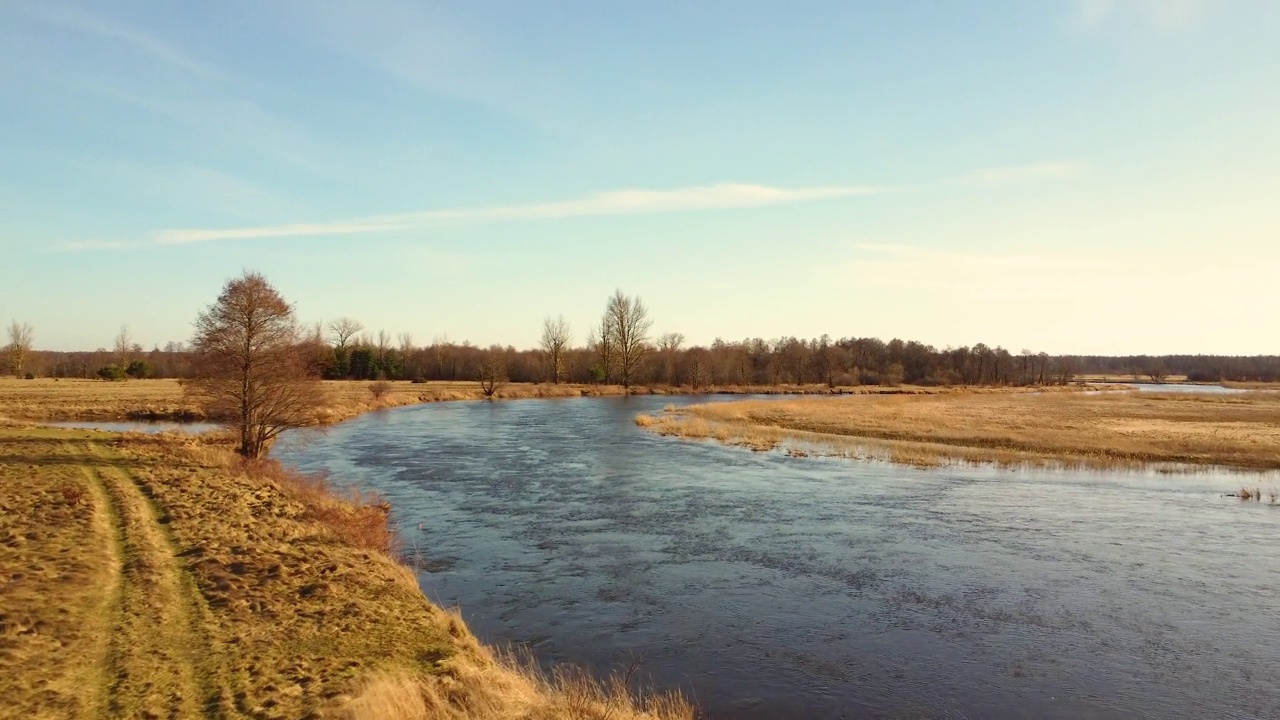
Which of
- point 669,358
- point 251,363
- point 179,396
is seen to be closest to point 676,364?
point 669,358

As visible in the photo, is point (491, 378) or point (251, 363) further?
point (491, 378)

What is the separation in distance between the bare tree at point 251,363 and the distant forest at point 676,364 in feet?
191

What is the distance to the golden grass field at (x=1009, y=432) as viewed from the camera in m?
35.4

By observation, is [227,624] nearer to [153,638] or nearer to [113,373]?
[153,638]

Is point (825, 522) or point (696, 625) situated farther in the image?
point (825, 522)

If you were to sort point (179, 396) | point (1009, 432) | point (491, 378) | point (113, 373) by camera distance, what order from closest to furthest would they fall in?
1. point (1009, 432)
2. point (179, 396)
3. point (113, 373)
4. point (491, 378)

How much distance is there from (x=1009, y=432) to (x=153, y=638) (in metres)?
44.5

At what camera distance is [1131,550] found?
19.0 meters

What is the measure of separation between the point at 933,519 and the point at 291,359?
22.8 metres

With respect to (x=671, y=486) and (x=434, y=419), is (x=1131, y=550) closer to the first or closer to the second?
(x=671, y=486)

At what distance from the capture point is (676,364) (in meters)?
111

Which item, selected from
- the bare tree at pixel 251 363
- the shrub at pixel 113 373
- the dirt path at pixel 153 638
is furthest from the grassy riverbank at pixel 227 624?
the shrub at pixel 113 373

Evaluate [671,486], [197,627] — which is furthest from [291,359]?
[197,627]

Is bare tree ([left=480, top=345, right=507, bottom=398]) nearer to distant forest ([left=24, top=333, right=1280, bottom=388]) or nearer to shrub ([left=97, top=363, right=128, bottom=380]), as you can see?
distant forest ([left=24, top=333, right=1280, bottom=388])
